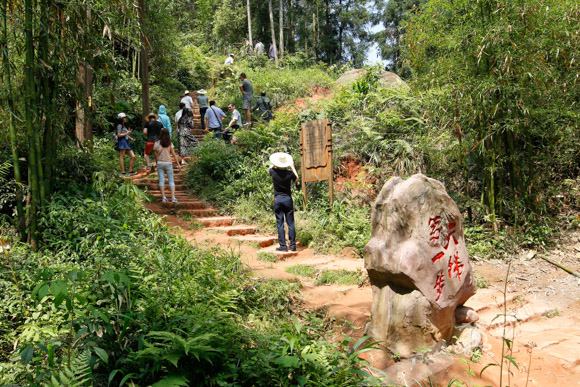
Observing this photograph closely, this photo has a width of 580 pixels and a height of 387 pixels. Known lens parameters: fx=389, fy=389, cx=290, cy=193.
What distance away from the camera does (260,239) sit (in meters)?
6.98

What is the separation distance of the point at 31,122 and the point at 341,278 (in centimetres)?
407

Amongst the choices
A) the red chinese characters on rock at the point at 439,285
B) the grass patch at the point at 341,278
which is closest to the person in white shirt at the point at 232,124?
the grass patch at the point at 341,278

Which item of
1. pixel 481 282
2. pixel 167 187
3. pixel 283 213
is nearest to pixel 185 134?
pixel 167 187

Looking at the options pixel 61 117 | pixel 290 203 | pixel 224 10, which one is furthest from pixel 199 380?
pixel 224 10

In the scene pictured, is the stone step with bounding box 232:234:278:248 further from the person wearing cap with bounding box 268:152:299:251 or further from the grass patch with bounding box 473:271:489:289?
the grass patch with bounding box 473:271:489:289

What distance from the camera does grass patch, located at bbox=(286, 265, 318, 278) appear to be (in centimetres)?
543

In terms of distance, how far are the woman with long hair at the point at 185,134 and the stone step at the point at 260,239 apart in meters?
4.36

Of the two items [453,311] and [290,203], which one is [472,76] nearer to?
[290,203]

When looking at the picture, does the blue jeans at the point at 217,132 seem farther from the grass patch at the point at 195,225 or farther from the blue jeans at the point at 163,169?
the grass patch at the point at 195,225

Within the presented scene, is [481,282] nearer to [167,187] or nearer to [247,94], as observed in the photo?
[167,187]

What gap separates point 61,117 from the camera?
15.1 feet

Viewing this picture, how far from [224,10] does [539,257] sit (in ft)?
86.8

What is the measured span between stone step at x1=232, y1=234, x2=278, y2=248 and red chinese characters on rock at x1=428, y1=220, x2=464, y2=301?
3699mm

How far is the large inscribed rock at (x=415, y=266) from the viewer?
343cm
